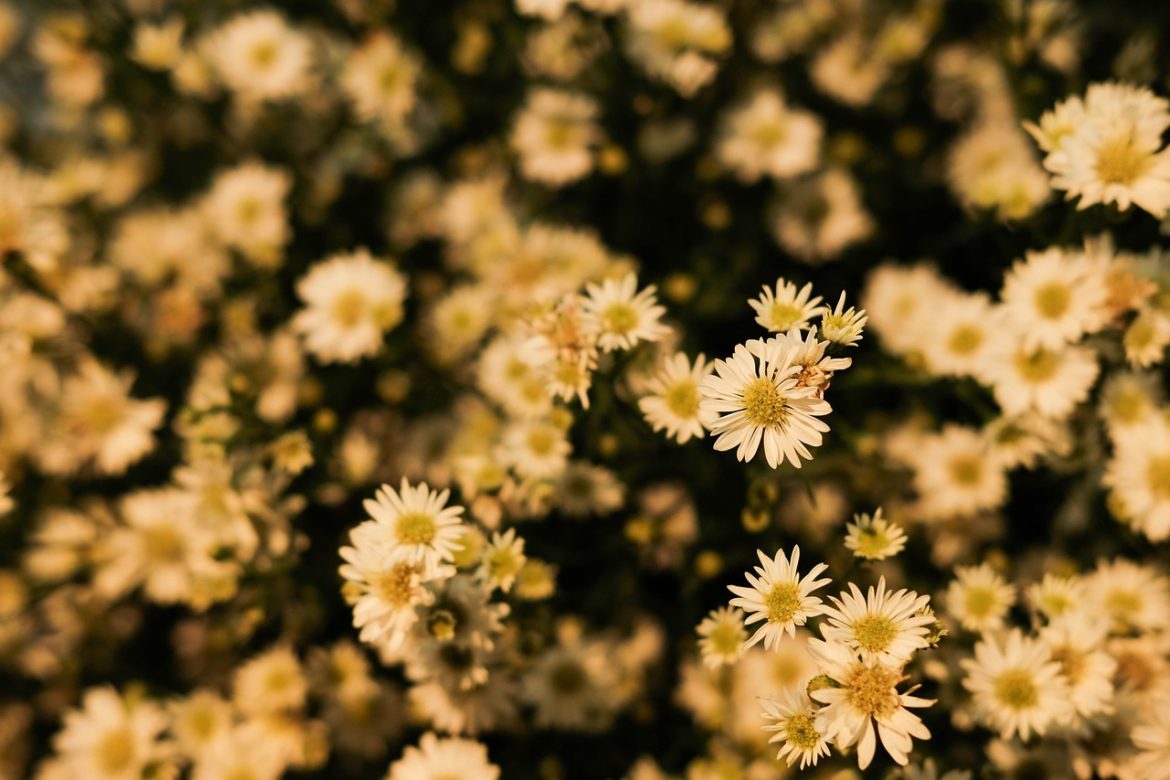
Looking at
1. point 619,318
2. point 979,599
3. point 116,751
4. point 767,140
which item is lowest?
point 116,751

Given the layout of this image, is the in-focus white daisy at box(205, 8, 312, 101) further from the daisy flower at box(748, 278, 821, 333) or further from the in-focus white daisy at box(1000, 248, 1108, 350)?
the in-focus white daisy at box(1000, 248, 1108, 350)

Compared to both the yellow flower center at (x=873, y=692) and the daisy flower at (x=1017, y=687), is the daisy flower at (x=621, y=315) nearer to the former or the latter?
the yellow flower center at (x=873, y=692)

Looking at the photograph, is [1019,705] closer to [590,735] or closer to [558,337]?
[590,735]

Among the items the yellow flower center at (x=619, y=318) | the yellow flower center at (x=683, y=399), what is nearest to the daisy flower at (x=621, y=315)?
the yellow flower center at (x=619, y=318)

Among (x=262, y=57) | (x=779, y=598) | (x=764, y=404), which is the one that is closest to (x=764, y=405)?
(x=764, y=404)

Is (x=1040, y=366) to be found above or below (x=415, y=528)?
above

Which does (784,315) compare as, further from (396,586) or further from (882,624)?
(396,586)

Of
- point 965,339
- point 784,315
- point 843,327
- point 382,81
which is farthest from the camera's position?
point 382,81
